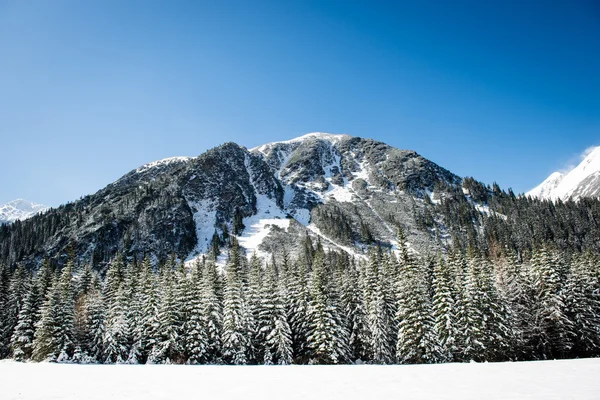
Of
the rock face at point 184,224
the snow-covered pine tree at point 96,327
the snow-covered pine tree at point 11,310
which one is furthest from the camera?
the rock face at point 184,224

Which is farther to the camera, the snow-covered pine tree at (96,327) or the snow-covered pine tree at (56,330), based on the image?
the snow-covered pine tree at (96,327)

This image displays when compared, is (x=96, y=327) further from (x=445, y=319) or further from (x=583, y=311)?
(x=583, y=311)

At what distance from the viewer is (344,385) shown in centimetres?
1753

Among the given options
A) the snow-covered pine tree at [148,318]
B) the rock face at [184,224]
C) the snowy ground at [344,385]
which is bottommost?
the snowy ground at [344,385]

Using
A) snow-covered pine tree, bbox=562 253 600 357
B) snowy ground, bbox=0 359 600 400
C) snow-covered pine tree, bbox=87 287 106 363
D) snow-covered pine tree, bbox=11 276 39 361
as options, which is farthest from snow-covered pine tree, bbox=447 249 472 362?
snow-covered pine tree, bbox=11 276 39 361

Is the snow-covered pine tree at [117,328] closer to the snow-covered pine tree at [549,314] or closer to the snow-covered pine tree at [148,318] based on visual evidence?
the snow-covered pine tree at [148,318]

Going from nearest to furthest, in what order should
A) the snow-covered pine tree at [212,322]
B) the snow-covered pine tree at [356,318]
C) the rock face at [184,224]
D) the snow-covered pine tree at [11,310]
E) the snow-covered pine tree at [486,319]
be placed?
the snow-covered pine tree at [486,319] < the snow-covered pine tree at [212,322] < the snow-covered pine tree at [356,318] < the snow-covered pine tree at [11,310] < the rock face at [184,224]

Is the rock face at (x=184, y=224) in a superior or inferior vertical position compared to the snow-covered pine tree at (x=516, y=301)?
superior

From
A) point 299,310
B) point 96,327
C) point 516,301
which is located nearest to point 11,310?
point 96,327

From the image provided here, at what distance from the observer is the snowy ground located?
14.7m

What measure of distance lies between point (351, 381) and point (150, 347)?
1316 inches

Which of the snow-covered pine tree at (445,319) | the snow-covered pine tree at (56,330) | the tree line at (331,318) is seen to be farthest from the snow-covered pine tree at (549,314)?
the snow-covered pine tree at (56,330)

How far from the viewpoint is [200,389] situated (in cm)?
1784

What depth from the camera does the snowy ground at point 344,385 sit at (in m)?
14.7
